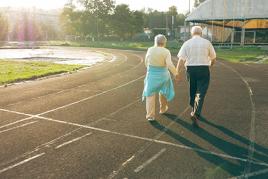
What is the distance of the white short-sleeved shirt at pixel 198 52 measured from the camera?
7.80 m

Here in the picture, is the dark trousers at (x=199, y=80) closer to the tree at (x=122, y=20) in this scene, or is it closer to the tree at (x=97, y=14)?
the tree at (x=122, y=20)

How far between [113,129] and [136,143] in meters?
1.10

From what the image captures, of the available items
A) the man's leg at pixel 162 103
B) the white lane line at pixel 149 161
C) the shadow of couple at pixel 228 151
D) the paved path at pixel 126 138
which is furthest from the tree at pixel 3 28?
the white lane line at pixel 149 161

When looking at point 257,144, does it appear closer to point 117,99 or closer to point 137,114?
point 137,114

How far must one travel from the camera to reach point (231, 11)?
4522 centimetres

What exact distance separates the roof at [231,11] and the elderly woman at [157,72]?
3867cm

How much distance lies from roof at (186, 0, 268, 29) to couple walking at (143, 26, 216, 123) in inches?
1521

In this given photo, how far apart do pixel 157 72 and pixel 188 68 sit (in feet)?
2.58

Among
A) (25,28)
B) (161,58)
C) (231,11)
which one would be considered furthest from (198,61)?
(25,28)

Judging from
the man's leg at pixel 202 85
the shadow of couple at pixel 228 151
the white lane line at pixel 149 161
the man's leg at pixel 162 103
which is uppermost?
the man's leg at pixel 202 85

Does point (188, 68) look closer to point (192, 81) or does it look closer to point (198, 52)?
point (192, 81)

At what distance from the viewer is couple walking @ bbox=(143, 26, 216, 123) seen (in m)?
7.84

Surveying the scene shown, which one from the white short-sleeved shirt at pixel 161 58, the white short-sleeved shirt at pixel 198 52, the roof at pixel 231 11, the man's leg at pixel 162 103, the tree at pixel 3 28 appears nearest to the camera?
the white short-sleeved shirt at pixel 198 52

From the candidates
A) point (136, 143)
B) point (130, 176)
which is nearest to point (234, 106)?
point (136, 143)
